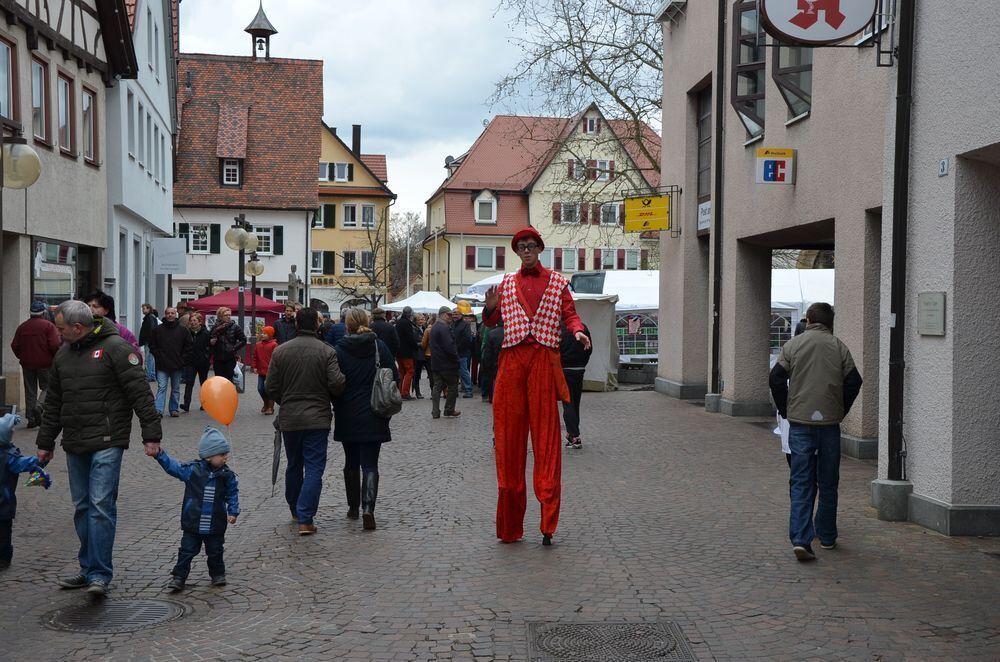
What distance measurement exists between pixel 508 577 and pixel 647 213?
16.8 metres

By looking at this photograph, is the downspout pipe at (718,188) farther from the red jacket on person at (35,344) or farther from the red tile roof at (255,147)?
the red tile roof at (255,147)

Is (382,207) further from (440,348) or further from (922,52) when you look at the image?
(922,52)

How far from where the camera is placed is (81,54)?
891 inches

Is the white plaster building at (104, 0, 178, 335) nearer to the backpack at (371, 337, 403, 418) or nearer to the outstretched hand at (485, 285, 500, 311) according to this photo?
the outstretched hand at (485, 285, 500, 311)

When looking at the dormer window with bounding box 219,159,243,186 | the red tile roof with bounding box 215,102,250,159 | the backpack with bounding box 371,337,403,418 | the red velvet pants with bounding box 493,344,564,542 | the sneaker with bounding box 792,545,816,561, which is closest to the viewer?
the sneaker with bounding box 792,545,816,561

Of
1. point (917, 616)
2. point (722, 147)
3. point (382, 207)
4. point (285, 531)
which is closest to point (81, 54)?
point (722, 147)

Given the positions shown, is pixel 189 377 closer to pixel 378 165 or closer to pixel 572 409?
pixel 572 409

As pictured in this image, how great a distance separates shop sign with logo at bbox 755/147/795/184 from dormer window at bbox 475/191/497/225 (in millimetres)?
59003

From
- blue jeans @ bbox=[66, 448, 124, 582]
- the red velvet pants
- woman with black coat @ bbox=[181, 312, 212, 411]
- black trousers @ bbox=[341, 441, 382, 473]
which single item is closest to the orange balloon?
blue jeans @ bbox=[66, 448, 124, 582]

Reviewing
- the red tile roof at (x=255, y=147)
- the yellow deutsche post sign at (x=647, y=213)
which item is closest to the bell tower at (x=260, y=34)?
the red tile roof at (x=255, y=147)

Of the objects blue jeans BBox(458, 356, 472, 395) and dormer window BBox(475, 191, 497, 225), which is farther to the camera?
dormer window BBox(475, 191, 497, 225)

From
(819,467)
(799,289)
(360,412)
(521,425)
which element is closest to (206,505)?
(360,412)

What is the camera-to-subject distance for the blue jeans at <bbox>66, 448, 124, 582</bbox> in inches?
271

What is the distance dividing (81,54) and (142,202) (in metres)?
6.72
